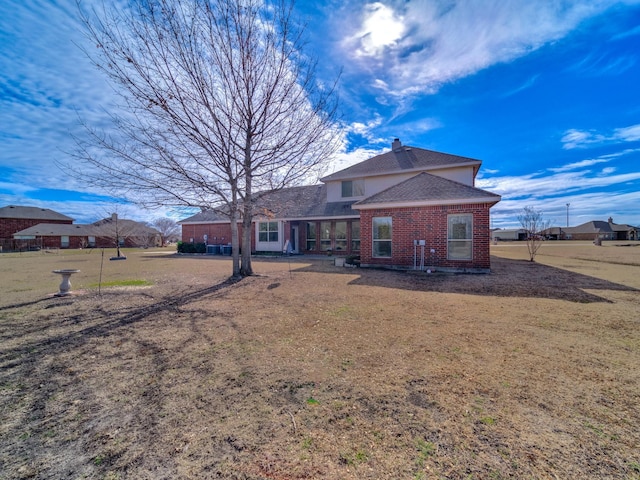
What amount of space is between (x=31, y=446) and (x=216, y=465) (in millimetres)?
1528

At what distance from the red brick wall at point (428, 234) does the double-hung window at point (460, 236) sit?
0.16 m

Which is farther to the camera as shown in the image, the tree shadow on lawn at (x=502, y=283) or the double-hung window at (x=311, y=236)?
the double-hung window at (x=311, y=236)

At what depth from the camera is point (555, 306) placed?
19.5 feet

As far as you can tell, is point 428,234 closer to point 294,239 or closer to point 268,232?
point 294,239

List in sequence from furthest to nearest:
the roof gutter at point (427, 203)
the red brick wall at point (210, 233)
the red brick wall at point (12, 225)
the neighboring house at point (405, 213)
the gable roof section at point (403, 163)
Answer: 1. the red brick wall at point (12, 225)
2. the red brick wall at point (210, 233)
3. the gable roof section at point (403, 163)
4. the neighboring house at point (405, 213)
5. the roof gutter at point (427, 203)

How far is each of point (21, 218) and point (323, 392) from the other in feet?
235

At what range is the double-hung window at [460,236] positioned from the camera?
10609mm

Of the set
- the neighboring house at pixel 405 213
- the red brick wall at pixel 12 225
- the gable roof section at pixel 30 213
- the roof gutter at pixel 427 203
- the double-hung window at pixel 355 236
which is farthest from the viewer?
the gable roof section at pixel 30 213

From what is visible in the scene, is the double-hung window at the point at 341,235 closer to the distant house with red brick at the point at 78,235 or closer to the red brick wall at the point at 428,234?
the red brick wall at the point at 428,234

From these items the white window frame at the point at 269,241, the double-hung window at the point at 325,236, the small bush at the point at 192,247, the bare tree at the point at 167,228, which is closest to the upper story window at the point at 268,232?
the white window frame at the point at 269,241

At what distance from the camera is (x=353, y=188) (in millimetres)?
18594

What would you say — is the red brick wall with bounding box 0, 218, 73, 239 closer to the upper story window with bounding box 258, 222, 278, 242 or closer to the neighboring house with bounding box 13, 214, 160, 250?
the neighboring house with bounding box 13, 214, 160, 250

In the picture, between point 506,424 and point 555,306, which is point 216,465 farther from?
point 555,306

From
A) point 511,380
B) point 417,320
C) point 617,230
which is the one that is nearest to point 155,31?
point 417,320
